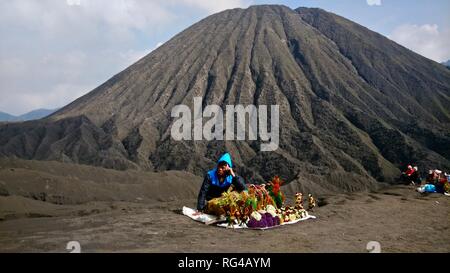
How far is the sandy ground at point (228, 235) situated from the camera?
6.73 meters

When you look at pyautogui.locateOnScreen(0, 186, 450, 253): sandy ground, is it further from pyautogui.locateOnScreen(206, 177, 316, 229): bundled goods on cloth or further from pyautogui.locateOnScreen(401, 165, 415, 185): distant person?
pyautogui.locateOnScreen(401, 165, 415, 185): distant person

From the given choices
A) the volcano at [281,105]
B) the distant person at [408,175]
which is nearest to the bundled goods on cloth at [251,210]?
the distant person at [408,175]

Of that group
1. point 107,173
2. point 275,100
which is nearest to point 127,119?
point 275,100

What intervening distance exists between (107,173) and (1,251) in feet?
74.2

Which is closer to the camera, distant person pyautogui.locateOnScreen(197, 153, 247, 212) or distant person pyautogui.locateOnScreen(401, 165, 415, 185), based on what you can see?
distant person pyautogui.locateOnScreen(197, 153, 247, 212)

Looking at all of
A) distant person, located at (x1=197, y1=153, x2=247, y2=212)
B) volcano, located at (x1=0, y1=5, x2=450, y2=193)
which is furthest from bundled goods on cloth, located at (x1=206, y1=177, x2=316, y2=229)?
volcano, located at (x1=0, y1=5, x2=450, y2=193)

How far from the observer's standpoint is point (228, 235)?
8172 mm

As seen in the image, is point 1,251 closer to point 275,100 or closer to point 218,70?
point 275,100

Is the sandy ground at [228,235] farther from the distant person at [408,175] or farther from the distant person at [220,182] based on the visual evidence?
the distant person at [408,175]

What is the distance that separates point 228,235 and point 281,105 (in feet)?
142

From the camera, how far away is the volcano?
41062 millimetres

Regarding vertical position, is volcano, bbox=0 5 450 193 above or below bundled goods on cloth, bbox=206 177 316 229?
above

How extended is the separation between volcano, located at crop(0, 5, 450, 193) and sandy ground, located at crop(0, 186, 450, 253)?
19848 millimetres

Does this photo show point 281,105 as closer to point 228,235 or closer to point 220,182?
point 220,182
